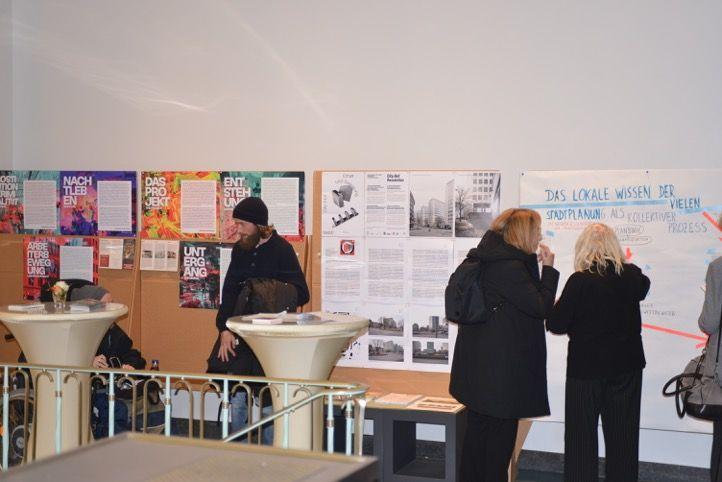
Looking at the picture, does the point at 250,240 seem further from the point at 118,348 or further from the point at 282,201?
the point at 118,348

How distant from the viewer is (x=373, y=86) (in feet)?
20.8

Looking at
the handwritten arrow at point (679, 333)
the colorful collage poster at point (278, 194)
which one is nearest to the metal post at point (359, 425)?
the handwritten arrow at point (679, 333)

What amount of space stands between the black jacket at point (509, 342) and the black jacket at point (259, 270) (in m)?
1.31

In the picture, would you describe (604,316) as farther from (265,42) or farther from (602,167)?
(265,42)

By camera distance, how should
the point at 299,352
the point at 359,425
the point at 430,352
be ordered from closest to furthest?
the point at 359,425 < the point at 299,352 < the point at 430,352

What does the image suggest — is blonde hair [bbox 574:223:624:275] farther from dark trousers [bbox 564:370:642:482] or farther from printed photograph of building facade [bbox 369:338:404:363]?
printed photograph of building facade [bbox 369:338:404:363]

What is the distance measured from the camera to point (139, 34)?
274 inches

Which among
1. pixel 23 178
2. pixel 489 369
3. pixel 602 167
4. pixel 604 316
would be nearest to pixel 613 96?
pixel 602 167

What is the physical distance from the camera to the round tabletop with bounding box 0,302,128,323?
4.77 m

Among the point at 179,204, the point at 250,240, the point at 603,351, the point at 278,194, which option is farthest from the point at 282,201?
the point at 603,351

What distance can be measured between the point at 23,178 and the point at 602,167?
4.48 m

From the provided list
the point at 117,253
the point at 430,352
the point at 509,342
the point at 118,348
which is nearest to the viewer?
the point at 509,342

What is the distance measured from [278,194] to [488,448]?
2.68 m

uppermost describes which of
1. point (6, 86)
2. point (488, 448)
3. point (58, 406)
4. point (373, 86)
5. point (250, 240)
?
point (6, 86)
